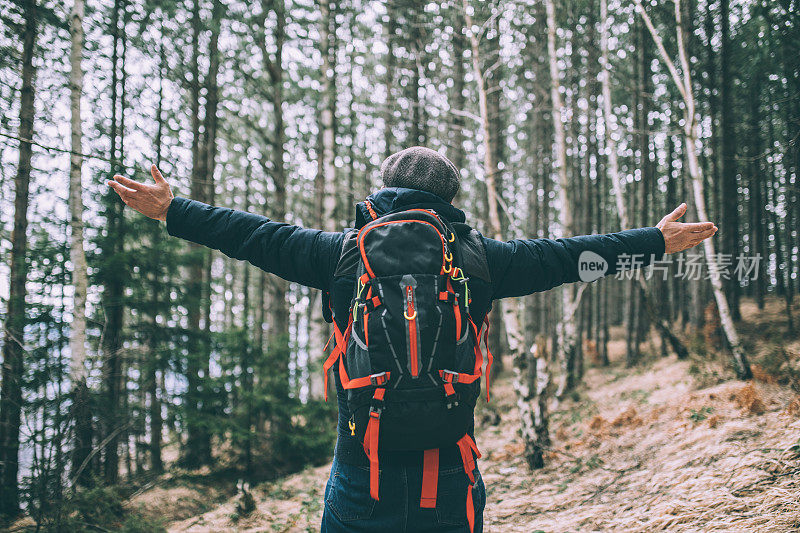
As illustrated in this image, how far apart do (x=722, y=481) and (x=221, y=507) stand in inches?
271

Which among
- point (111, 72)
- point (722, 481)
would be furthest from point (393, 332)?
point (111, 72)

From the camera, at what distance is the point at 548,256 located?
7.14ft

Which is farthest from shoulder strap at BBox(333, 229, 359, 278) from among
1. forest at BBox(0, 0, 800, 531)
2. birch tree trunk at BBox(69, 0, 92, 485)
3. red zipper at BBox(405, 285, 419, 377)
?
birch tree trunk at BBox(69, 0, 92, 485)

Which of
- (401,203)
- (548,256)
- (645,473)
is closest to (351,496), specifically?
(401,203)

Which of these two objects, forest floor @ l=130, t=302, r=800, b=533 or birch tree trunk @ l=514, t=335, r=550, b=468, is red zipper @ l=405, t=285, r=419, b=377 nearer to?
forest floor @ l=130, t=302, r=800, b=533

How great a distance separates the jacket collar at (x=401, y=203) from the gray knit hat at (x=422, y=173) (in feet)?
0.14

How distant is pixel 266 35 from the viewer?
1108 centimetres

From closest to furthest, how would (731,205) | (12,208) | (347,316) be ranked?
1. (347,316)
2. (12,208)
3. (731,205)

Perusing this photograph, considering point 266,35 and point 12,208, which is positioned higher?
point 266,35

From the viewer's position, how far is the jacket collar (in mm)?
2053

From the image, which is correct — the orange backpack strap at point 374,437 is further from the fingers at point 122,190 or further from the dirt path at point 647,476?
the dirt path at point 647,476

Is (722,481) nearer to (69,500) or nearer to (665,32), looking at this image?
(69,500)

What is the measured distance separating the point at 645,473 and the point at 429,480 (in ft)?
17.4

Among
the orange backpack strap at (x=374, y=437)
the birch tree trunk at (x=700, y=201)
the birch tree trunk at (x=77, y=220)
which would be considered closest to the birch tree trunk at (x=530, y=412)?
the birch tree trunk at (x=700, y=201)
